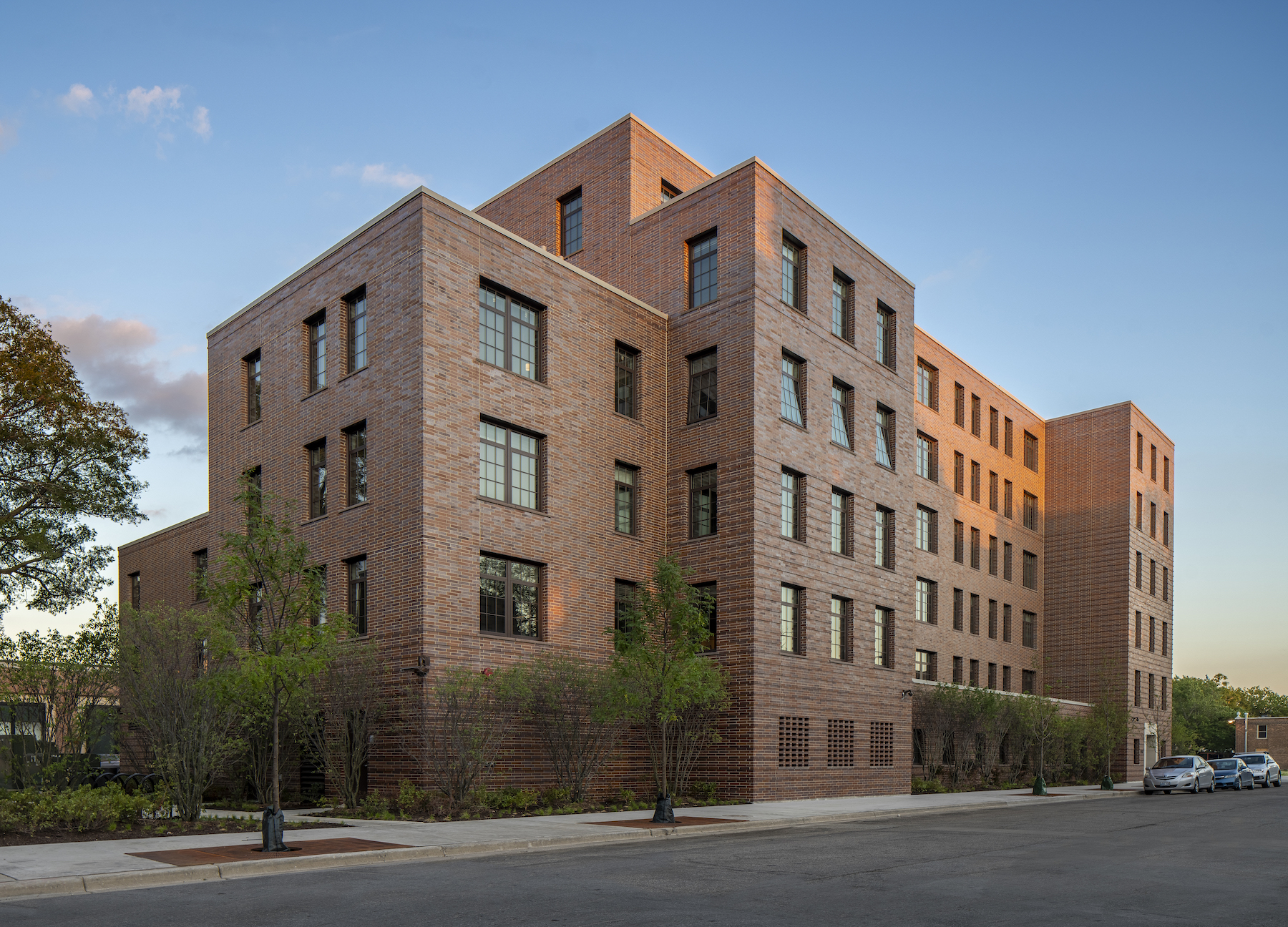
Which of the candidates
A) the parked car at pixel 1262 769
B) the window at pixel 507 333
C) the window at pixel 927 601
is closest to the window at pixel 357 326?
the window at pixel 507 333

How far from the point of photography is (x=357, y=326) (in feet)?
89.3

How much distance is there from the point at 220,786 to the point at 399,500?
951cm

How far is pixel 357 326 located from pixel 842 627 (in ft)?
53.1

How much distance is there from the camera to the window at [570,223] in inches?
1393

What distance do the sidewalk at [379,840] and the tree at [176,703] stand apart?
90.0 inches

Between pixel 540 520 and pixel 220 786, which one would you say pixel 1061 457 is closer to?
pixel 540 520

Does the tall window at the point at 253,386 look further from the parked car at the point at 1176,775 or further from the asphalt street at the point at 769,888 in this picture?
the parked car at the point at 1176,775

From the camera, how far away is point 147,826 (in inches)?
712

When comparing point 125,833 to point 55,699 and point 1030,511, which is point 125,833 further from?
point 1030,511

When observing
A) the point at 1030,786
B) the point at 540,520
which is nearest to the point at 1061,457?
the point at 1030,786

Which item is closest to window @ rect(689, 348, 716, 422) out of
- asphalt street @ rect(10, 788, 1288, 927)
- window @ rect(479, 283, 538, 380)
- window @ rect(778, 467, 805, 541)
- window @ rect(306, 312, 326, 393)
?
window @ rect(778, 467, 805, 541)

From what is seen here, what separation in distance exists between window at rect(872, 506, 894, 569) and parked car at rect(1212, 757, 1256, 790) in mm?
21472

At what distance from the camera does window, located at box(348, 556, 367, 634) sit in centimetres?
2550

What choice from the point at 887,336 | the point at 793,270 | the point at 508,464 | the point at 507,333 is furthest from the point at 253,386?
the point at 887,336
